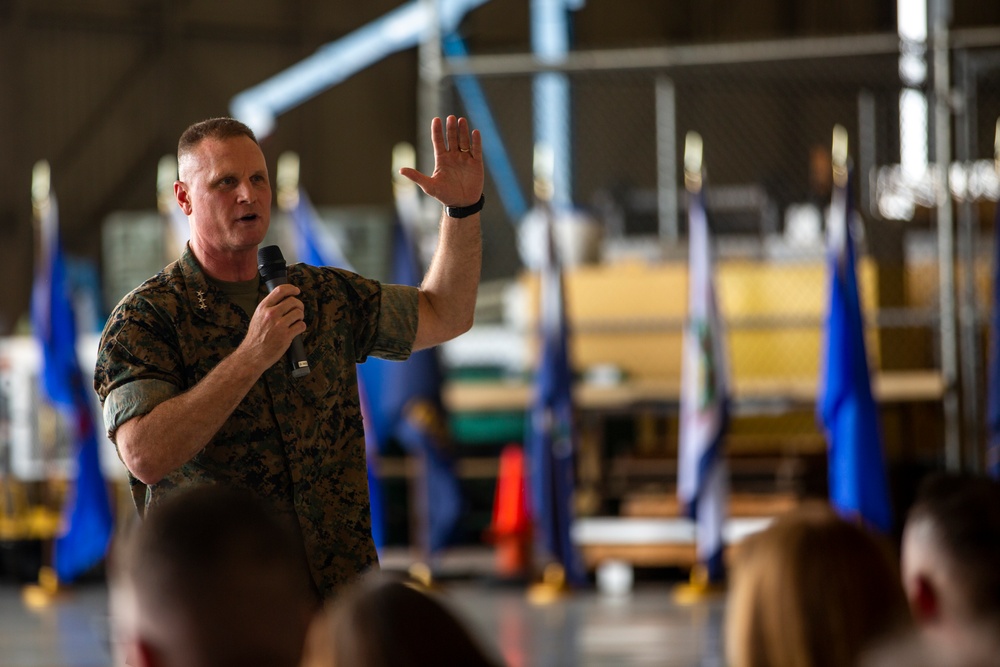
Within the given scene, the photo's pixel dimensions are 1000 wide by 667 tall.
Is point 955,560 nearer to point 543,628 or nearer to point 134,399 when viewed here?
point 134,399

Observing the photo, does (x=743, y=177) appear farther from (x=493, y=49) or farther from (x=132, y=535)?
(x=132, y=535)

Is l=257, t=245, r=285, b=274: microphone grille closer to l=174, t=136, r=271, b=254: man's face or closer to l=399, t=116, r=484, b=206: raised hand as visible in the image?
l=174, t=136, r=271, b=254: man's face

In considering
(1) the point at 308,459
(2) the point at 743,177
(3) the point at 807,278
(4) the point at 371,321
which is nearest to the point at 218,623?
(1) the point at 308,459

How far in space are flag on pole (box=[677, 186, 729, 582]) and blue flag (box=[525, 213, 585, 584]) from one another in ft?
2.78

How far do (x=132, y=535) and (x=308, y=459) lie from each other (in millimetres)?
1194

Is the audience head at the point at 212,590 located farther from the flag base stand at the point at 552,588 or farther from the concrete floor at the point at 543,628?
the flag base stand at the point at 552,588

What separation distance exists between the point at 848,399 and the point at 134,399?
6.98 m

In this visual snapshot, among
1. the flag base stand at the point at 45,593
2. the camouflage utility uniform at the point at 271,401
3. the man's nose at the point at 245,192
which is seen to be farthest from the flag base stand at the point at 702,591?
the man's nose at the point at 245,192

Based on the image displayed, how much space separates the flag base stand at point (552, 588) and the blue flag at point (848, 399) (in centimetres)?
224

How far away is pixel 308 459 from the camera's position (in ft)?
8.98

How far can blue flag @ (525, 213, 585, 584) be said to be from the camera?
10.0 metres

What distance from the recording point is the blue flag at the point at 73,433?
35.6 ft

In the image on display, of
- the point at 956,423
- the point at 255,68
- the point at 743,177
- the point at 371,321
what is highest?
Answer: the point at 255,68

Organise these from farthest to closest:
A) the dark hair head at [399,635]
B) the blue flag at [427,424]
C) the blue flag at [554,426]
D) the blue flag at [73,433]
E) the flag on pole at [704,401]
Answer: the blue flag at [73,433], the blue flag at [427,424], the blue flag at [554,426], the flag on pole at [704,401], the dark hair head at [399,635]
